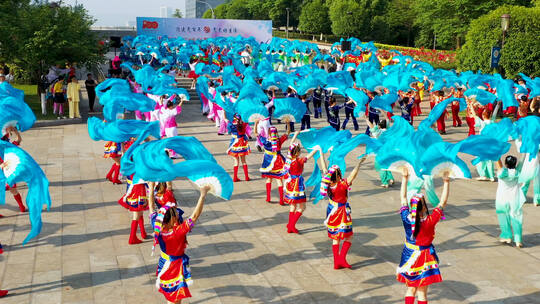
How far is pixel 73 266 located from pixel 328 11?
69244 millimetres

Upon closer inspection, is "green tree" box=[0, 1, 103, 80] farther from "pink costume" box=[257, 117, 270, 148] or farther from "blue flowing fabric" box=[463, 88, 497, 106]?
"blue flowing fabric" box=[463, 88, 497, 106]

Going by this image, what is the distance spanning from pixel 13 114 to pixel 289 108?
5.33 meters

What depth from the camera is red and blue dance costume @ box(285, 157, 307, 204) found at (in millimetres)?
9906

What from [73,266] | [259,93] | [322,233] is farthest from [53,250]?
[259,93]

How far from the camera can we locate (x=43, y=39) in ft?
70.8

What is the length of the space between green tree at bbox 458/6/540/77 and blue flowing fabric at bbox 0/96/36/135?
67.1 ft

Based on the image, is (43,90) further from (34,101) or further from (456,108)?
(456,108)

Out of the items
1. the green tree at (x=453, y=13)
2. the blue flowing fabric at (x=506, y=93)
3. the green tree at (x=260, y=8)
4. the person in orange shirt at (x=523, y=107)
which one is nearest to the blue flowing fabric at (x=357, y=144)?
the blue flowing fabric at (x=506, y=93)

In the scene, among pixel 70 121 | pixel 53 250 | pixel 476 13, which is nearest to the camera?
pixel 53 250

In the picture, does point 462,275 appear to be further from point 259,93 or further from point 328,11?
point 328,11

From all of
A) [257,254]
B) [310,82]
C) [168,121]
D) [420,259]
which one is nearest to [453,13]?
[310,82]

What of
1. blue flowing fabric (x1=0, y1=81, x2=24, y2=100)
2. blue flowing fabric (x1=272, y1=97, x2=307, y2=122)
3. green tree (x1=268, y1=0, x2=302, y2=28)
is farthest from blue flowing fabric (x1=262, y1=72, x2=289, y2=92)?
green tree (x1=268, y1=0, x2=302, y2=28)

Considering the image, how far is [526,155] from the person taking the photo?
1012cm

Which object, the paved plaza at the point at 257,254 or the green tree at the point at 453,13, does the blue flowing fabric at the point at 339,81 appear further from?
the green tree at the point at 453,13
